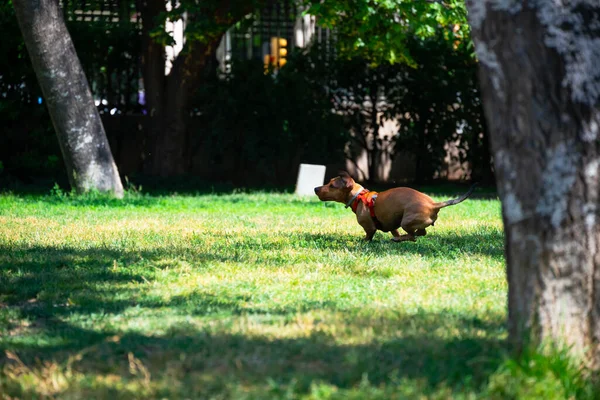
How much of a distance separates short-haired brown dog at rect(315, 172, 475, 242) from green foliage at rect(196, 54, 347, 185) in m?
8.29

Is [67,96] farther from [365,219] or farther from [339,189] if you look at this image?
[365,219]

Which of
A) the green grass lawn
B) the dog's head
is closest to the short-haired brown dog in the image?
the dog's head

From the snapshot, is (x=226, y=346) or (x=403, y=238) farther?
(x=403, y=238)

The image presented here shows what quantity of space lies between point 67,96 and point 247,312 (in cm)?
865

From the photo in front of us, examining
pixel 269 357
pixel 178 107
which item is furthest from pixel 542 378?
pixel 178 107

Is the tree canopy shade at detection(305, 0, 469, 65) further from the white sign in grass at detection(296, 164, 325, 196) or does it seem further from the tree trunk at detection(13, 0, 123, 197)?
the tree trunk at detection(13, 0, 123, 197)

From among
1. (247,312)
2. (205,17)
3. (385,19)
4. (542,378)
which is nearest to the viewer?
(542,378)

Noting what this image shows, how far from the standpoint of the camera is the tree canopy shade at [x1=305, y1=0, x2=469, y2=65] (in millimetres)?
13148

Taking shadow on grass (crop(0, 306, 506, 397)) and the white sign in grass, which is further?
the white sign in grass

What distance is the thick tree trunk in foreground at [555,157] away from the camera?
3.91 m

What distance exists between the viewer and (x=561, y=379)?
375cm

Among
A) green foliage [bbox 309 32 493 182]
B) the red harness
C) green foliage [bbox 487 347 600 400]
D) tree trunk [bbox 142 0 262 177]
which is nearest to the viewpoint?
green foliage [bbox 487 347 600 400]

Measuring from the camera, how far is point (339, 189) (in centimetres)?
816

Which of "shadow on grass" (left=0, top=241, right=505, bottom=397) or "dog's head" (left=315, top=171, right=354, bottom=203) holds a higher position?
"dog's head" (left=315, top=171, right=354, bottom=203)
